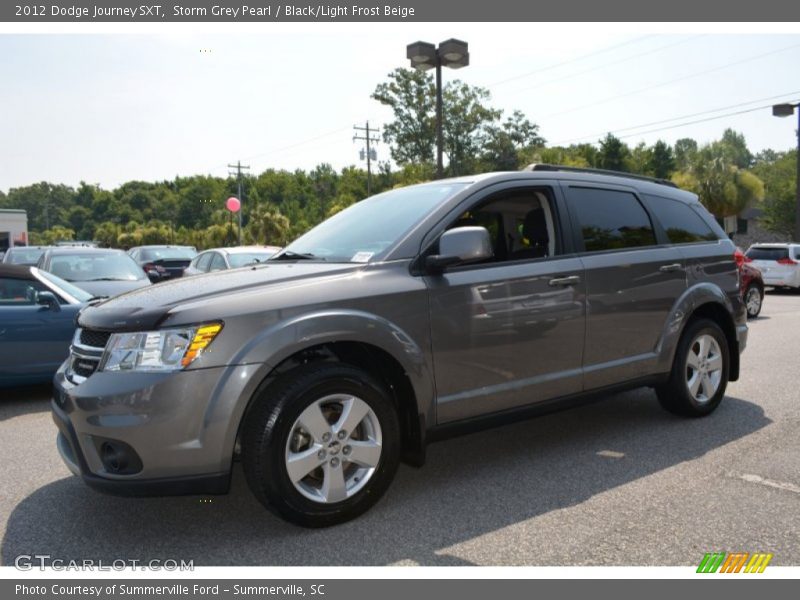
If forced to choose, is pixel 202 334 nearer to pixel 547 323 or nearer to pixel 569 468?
pixel 547 323

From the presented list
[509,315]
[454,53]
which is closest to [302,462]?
[509,315]

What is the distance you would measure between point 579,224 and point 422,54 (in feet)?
39.4

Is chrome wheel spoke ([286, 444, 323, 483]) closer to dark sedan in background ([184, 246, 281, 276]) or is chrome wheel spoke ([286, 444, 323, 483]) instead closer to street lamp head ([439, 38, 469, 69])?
dark sedan in background ([184, 246, 281, 276])

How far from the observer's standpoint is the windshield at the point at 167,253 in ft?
55.0

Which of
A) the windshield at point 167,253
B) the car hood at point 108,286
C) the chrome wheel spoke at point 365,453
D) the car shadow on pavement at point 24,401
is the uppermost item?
the windshield at point 167,253

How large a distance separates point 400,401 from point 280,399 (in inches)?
30.5

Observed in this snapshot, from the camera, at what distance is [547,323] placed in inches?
165

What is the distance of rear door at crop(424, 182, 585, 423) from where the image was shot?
381 centimetres

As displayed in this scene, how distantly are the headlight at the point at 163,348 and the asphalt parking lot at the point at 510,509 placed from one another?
88 cm

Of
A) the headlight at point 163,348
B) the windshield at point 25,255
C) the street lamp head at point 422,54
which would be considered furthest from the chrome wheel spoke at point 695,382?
the windshield at point 25,255

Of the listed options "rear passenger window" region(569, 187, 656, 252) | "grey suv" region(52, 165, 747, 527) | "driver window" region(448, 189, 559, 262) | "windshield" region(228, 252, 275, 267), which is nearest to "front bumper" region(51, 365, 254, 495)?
"grey suv" region(52, 165, 747, 527)

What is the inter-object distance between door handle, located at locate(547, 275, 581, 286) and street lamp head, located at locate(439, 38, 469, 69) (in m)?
12.1

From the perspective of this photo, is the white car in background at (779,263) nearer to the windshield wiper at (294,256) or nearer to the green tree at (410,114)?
the windshield wiper at (294,256)

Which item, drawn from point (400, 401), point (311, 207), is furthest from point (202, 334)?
point (311, 207)
